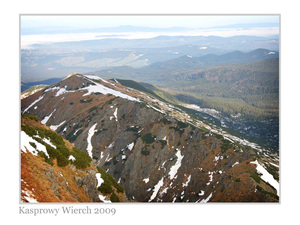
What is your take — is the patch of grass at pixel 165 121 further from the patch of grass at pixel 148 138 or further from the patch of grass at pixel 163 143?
the patch of grass at pixel 163 143

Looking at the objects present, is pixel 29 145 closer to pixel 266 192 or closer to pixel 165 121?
pixel 266 192

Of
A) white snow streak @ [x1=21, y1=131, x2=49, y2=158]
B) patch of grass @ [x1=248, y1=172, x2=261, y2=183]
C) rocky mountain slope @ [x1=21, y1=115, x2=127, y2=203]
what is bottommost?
patch of grass @ [x1=248, y1=172, x2=261, y2=183]

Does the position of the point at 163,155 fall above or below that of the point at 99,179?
below

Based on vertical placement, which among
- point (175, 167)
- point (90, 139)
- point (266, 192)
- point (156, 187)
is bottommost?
point (156, 187)

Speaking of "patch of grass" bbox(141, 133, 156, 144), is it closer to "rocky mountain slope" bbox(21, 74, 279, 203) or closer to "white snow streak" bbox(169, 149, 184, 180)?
"rocky mountain slope" bbox(21, 74, 279, 203)

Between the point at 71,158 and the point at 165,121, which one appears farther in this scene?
the point at 165,121

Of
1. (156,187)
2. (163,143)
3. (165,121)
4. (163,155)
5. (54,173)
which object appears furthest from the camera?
(165,121)

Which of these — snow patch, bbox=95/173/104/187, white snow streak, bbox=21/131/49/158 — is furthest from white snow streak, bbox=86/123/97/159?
white snow streak, bbox=21/131/49/158

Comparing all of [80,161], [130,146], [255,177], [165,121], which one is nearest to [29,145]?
[80,161]
